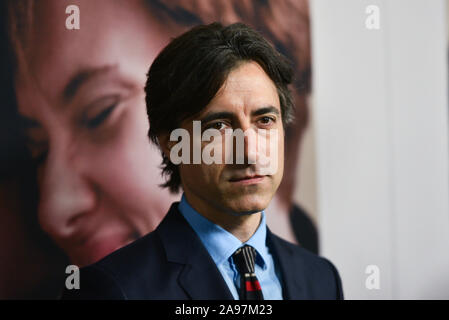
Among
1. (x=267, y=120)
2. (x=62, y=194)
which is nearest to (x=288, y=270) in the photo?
(x=267, y=120)

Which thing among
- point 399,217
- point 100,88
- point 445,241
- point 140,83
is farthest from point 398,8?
point 100,88

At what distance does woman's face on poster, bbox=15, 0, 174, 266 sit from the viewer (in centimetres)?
129

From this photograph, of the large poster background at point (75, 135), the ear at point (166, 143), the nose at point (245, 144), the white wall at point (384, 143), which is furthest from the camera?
the white wall at point (384, 143)

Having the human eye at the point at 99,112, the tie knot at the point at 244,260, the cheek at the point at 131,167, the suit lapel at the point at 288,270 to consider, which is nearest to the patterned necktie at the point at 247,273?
A: the tie knot at the point at 244,260

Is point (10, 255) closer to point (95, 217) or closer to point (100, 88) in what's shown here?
point (95, 217)

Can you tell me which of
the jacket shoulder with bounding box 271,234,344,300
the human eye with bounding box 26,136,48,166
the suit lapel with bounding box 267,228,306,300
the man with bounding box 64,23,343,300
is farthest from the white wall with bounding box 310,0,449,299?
the human eye with bounding box 26,136,48,166

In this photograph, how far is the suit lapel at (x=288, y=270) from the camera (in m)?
1.10

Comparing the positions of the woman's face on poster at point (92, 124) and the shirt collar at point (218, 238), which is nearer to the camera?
the shirt collar at point (218, 238)

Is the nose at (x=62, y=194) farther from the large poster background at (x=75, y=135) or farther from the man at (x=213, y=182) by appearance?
the man at (x=213, y=182)

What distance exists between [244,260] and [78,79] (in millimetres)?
676

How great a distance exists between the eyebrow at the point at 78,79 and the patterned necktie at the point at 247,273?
2.09ft

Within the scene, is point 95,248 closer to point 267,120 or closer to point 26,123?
point 26,123

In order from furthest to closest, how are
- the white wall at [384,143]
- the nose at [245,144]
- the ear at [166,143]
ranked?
the white wall at [384,143]
the ear at [166,143]
the nose at [245,144]

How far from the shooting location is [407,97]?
1.70m
